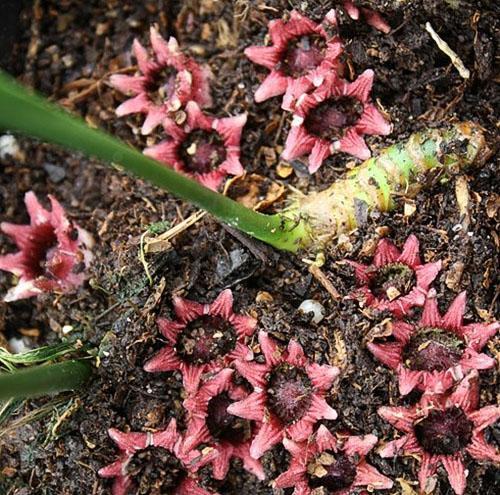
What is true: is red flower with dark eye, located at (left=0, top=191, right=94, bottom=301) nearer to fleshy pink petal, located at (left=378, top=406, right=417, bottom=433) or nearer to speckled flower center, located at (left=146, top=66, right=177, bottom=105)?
speckled flower center, located at (left=146, top=66, right=177, bottom=105)

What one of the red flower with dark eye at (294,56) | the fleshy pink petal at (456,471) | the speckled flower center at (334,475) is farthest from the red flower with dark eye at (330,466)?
the red flower with dark eye at (294,56)

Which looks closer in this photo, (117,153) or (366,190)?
(117,153)

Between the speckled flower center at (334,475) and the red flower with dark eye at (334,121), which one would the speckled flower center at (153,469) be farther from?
the red flower with dark eye at (334,121)

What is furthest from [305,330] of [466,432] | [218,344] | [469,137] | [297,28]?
[297,28]

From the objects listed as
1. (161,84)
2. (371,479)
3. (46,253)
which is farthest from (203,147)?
(371,479)

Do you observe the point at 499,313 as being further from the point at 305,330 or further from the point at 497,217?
the point at 305,330

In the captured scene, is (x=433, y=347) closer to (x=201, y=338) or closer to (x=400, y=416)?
(x=400, y=416)
